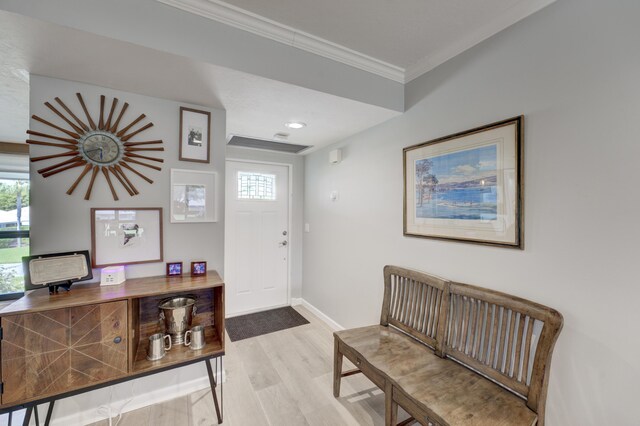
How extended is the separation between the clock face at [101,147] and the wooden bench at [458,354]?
203cm

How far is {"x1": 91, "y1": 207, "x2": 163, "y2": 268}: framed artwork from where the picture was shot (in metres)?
1.79

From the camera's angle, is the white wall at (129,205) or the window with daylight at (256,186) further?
the window with daylight at (256,186)

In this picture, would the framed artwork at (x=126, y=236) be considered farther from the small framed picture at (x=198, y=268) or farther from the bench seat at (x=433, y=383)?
the bench seat at (x=433, y=383)

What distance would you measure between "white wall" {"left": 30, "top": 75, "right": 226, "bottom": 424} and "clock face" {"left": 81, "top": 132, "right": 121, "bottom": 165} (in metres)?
0.12

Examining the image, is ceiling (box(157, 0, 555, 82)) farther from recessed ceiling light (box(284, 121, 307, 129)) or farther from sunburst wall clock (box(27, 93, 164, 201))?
sunburst wall clock (box(27, 93, 164, 201))

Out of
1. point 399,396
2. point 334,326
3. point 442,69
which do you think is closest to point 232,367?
point 334,326

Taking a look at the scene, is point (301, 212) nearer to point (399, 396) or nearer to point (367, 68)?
point (367, 68)

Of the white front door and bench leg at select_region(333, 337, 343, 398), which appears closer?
bench leg at select_region(333, 337, 343, 398)

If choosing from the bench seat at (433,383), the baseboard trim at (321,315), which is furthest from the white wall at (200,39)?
the baseboard trim at (321,315)

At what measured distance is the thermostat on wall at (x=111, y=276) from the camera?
172 centimetres

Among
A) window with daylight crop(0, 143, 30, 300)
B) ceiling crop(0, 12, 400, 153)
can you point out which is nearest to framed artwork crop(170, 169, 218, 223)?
ceiling crop(0, 12, 400, 153)

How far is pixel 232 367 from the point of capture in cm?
240

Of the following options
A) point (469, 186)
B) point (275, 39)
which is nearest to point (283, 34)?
point (275, 39)

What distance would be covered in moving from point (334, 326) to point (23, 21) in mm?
3313
